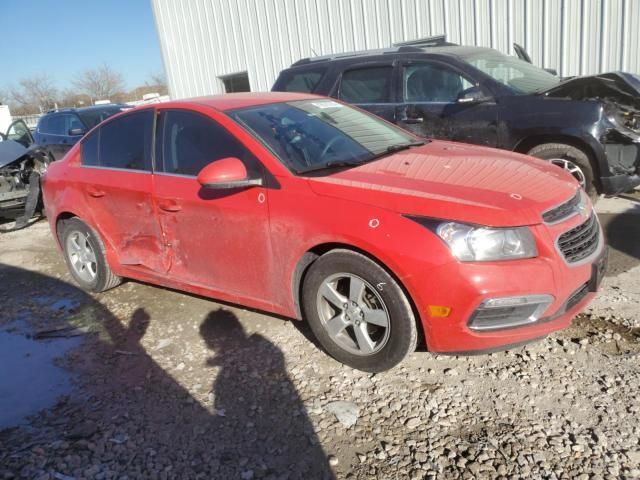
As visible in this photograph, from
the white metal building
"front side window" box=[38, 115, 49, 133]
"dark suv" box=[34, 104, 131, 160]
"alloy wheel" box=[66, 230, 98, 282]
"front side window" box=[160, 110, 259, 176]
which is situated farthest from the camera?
"front side window" box=[38, 115, 49, 133]

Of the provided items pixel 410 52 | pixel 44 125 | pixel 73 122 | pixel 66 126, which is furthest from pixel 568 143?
pixel 44 125

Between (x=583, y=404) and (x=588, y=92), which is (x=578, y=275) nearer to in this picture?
(x=583, y=404)

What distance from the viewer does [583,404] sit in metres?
2.58

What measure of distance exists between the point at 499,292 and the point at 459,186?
2.01 feet

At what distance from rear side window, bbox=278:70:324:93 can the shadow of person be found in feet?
13.1

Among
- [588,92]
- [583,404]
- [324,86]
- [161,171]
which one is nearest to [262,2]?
[324,86]

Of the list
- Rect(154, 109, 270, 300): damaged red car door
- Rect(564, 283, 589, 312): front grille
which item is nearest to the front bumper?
Rect(564, 283, 589, 312): front grille

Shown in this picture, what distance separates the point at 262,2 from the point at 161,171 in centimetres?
1010

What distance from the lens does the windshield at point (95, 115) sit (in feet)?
32.5

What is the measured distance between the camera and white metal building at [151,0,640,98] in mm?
8188

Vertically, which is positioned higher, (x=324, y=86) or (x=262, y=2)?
(x=262, y=2)

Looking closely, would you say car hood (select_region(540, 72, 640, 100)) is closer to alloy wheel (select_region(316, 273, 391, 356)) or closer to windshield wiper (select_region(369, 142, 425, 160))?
windshield wiper (select_region(369, 142, 425, 160))

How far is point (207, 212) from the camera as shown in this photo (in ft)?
11.3

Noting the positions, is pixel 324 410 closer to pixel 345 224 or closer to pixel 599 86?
pixel 345 224
